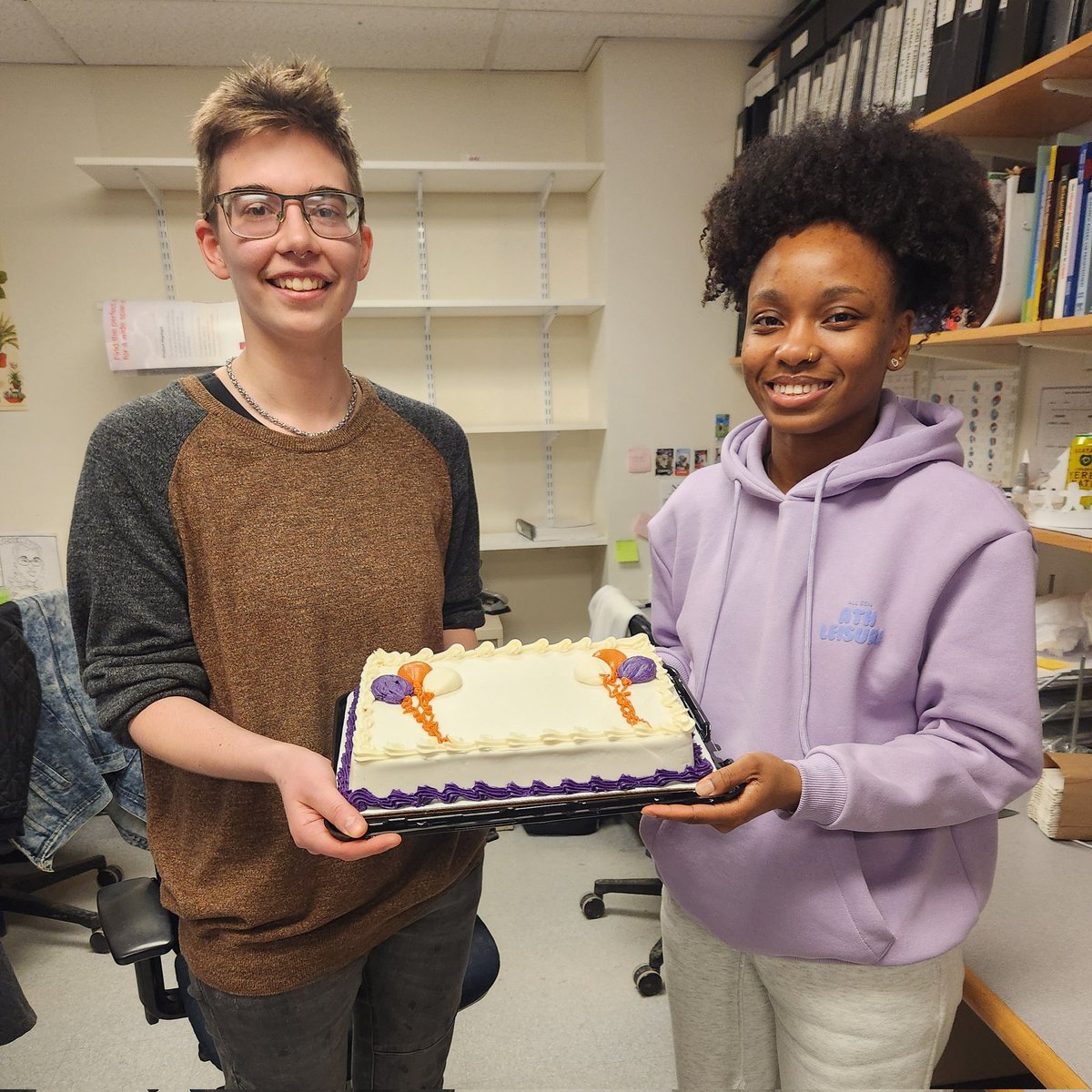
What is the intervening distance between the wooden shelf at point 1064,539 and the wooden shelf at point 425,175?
1.98m

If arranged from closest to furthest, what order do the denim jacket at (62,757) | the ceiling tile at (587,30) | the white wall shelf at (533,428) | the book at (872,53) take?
the book at (872,53) < the denim jacket at (62,757) < the ceiling tile at (587,30) < the white wall shelf at (533,428)

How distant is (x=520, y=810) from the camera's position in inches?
34.1

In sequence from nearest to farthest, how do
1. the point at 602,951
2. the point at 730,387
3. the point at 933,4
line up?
1. the point at 933,4
2. the point at 602,951
3. the point at 730,387

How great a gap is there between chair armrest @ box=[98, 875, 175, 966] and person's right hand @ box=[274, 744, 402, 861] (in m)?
0.53

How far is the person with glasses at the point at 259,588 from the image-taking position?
88cm

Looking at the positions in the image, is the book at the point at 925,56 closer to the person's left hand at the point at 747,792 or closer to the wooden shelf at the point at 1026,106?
the wooden shelf at the point at 1026,106

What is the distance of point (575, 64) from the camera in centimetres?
277

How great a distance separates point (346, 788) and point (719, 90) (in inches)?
111

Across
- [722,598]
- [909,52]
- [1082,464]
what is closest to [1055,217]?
[1082,464]

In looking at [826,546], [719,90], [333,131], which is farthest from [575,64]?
[826,546]

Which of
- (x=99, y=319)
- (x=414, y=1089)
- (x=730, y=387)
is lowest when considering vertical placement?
(x=414, y=1089)

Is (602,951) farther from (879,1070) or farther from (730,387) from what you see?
(730,387)

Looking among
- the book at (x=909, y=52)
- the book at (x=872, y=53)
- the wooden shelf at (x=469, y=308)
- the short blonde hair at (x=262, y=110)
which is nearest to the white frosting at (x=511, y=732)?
the short blonde hair at (x=262, y=110)

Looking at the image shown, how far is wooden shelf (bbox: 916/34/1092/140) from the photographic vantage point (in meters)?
1.32
